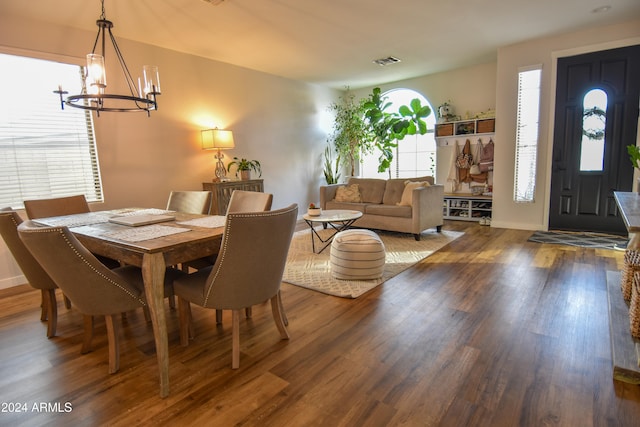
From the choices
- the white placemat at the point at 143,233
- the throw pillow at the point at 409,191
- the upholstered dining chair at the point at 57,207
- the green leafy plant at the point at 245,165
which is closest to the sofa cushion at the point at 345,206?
the throw pillow at the point at 409,191

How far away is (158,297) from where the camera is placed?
176 centimetres

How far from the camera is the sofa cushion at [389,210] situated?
15.8 ft

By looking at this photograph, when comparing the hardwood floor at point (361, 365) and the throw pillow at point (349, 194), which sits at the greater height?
the throw pillow at point (349, 194)

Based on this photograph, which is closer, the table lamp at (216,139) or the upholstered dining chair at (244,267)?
the upholstered dining chair at (244,267)

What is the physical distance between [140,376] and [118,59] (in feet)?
12.1

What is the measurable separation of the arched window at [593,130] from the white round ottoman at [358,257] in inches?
140

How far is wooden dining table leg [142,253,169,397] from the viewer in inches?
67.3

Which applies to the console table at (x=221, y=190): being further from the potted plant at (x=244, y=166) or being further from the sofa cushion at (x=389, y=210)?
the sofa cushion at (x=389, y=210)

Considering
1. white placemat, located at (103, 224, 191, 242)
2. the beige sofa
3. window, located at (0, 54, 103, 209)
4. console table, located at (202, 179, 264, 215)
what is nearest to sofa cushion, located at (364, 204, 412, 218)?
the beige sofa

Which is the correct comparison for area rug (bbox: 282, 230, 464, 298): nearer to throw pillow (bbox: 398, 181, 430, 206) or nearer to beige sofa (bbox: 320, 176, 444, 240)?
beige sofa (bbox: 320, 176, 444, 240)

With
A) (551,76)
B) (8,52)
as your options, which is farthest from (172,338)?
(551,76)

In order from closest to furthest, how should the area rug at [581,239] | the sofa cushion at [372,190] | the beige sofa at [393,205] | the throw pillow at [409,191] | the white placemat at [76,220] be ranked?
the white placemat at [76,220] < the area rug at [581,239] < the beige sofa at [393,205] < the throw pillow at [409,191] < the sofa cushion at [372,190]

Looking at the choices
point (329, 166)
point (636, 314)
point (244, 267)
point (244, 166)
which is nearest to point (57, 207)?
point (244, 267)

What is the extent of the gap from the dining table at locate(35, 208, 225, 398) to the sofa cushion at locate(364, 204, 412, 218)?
3049 millimetres
